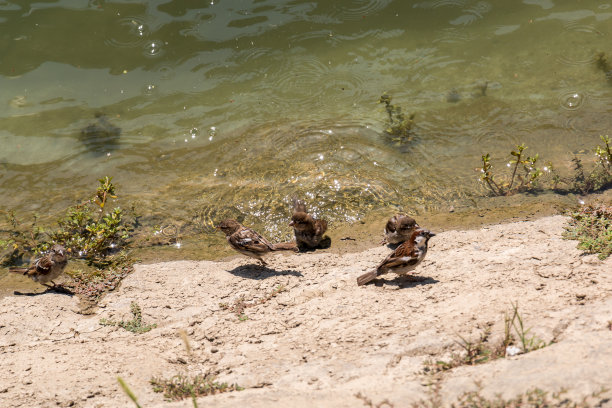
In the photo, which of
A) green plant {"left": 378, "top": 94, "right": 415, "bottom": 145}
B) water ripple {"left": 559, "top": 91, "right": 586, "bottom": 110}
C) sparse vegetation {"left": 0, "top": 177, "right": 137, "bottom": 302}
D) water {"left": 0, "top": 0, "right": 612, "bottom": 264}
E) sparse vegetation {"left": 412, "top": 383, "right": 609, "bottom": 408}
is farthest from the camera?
water ripple {"left": 559, "top": 91, "right": 586, "bottom": 110}

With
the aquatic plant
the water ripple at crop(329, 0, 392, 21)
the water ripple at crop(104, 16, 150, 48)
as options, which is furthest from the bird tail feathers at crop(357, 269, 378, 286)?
the water ripple at crop(104, 16, 150, 48)

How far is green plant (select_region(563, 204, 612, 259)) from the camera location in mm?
6406

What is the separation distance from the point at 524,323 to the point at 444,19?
11400 mm

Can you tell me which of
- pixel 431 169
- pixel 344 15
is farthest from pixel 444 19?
pixel 431 169

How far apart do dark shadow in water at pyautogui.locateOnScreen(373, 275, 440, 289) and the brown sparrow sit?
4468mm

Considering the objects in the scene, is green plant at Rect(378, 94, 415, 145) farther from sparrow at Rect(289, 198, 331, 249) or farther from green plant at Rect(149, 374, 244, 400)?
green plant at Rect(149, 374, 244, 400)

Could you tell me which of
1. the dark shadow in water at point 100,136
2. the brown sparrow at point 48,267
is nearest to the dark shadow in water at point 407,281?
the brown sparrow at point 48,267

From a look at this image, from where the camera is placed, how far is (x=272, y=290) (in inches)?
280

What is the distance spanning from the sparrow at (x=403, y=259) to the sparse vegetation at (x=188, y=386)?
7.79ft

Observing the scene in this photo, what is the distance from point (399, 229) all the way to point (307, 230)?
4.71 ft

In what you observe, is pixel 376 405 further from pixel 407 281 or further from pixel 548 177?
pixel 548 177

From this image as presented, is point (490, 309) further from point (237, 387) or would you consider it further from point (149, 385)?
point (149, 385)

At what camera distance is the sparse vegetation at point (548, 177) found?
920 cm

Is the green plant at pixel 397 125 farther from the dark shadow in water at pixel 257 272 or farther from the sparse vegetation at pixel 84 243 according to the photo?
the sparse vegetation at pixel 84 243
